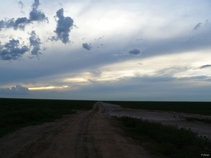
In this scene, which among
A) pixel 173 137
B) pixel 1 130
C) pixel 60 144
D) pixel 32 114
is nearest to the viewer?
pixel 60 144

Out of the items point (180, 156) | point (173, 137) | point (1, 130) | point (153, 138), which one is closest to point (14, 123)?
point (1, 130)

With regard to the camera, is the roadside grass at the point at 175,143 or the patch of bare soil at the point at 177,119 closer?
the roadside grass at the point at 175,143

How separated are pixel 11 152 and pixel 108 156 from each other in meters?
3.96

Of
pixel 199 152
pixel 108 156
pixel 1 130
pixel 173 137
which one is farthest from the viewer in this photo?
pixel 1 130

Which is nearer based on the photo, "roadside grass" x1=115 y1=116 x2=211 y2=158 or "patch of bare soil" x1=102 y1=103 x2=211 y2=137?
"roadside grass" x1=115 y1=116 x2=211 y2=158

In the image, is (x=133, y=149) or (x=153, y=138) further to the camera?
(x=153, y=138)

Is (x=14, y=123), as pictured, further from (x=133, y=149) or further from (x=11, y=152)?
(x=133, y=149)

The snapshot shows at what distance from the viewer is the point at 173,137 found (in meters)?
13.0

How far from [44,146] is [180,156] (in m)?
5.76

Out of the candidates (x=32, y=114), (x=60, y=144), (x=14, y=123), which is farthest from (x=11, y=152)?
(x=32, y=114)

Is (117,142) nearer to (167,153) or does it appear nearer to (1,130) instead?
(167,153)

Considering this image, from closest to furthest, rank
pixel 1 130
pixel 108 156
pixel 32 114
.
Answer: pixel 108 156 → pixel 1 130 → pixel 32 114

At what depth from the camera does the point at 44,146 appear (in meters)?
11.2

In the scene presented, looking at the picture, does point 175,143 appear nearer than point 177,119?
Yes
